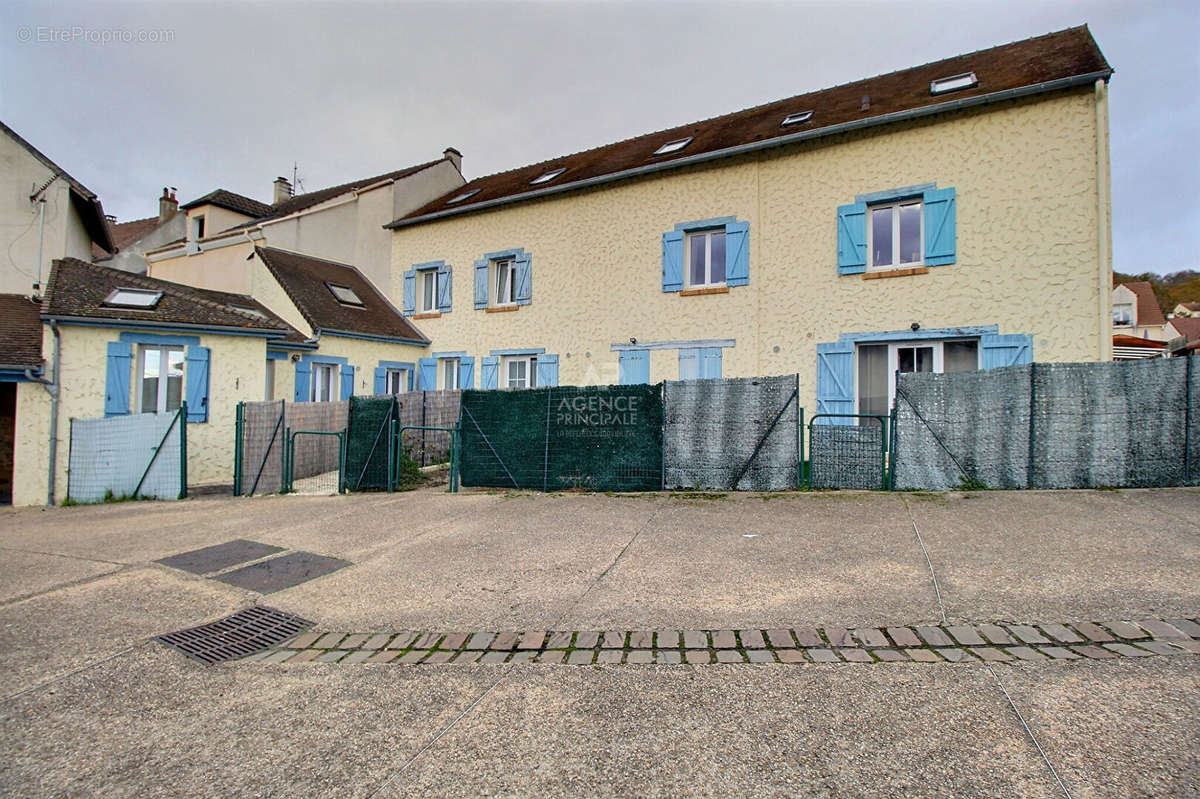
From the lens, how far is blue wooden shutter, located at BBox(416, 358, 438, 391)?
16906mm

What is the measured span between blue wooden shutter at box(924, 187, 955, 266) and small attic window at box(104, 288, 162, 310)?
49.9 ft

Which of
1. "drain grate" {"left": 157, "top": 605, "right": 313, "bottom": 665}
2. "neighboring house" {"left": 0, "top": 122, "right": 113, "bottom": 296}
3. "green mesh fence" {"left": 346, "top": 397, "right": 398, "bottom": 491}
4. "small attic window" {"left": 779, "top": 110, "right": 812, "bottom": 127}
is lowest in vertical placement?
"drain grate" {"left": 157, "top": 605, "right": 313, "bottom": 665}

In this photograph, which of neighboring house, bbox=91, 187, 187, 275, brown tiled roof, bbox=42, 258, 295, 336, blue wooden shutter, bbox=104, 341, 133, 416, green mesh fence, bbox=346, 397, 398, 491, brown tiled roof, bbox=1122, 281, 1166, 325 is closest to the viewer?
green mesh fence, bbox=346, 397, 398, 491

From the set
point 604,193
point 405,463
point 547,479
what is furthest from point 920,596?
point 604,193

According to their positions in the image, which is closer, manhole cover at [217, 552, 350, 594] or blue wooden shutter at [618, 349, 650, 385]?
manhole cover at [217, 552, 350, 594]

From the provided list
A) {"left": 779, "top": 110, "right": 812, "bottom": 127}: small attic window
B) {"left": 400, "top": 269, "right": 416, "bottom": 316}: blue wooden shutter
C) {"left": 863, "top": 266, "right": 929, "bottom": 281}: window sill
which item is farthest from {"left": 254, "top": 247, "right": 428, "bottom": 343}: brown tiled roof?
{"left": 863, "top": 266, "right": 929, "bottom": 281}: window sill

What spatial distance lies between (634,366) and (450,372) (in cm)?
618

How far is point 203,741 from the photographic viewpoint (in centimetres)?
288

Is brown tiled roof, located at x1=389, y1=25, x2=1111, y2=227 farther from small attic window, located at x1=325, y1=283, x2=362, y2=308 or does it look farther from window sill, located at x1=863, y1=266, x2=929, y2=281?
window sill, located at x1=863, y1=266, x2=929, y2=281

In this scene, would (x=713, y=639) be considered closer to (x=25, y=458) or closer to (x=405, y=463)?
(x=405, y=463)

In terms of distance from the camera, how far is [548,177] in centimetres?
1672

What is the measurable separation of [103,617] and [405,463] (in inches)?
259

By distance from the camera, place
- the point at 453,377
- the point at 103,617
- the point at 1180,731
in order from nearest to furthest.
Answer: the point at 1180,731
the point at 103,617
the point at 453,377

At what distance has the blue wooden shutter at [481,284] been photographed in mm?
16125
